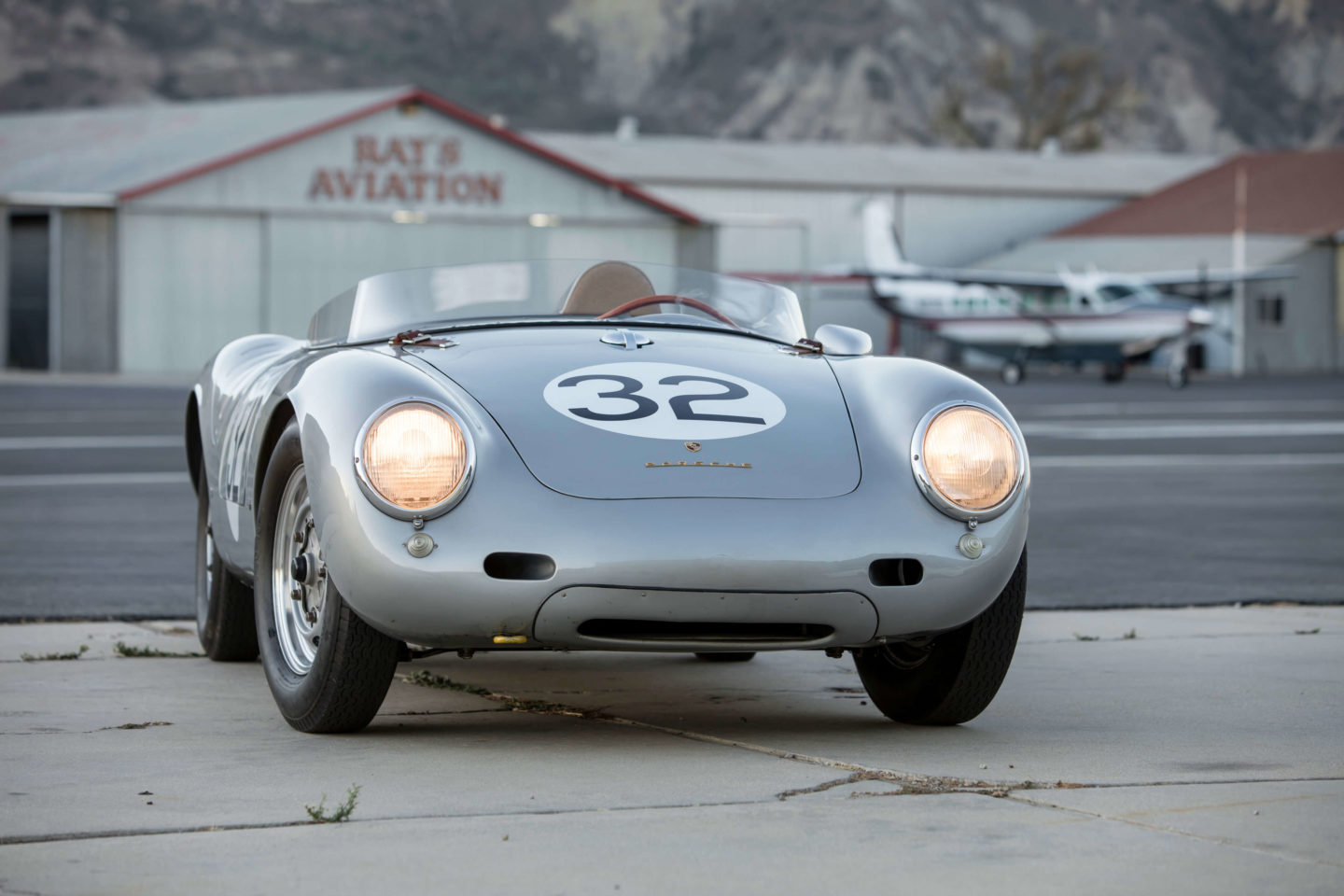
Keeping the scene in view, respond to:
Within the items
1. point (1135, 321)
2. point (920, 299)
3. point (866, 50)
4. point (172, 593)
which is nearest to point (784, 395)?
point (172, 593)

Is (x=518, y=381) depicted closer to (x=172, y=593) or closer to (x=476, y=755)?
Answer: (x=476, y=755)

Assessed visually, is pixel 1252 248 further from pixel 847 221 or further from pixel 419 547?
pixel 419 547

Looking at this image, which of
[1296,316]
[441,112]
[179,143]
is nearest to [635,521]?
[441,112]

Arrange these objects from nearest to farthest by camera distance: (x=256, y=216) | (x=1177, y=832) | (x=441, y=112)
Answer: (x=1177, y=832)
(x=256, y=216)
(x=441, y=112)

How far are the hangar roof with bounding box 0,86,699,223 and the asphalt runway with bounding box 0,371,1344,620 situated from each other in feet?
49.2

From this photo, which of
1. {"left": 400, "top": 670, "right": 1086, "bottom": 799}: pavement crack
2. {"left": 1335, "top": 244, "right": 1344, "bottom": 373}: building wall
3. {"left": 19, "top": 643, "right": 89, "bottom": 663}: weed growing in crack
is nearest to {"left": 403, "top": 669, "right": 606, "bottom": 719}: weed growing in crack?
{"left": 400, "top": 670, "right": 1086, "bottom": 799}: pavement crack

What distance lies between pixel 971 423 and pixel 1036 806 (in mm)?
1058

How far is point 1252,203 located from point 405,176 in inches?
1081

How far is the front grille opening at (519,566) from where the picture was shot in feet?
13.0

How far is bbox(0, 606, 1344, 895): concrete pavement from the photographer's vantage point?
10.0ft

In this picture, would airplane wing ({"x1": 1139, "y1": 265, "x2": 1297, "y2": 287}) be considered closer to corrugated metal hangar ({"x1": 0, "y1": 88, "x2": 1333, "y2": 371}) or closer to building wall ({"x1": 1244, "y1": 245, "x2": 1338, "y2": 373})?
building wall ({"x1": 1244, "y1": 245, "x2": 1338, "y2": 373})

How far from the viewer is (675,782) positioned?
12.5 ft

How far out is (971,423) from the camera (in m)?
4.33

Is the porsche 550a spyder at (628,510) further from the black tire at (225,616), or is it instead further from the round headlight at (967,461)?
the black tire at (225,616)
